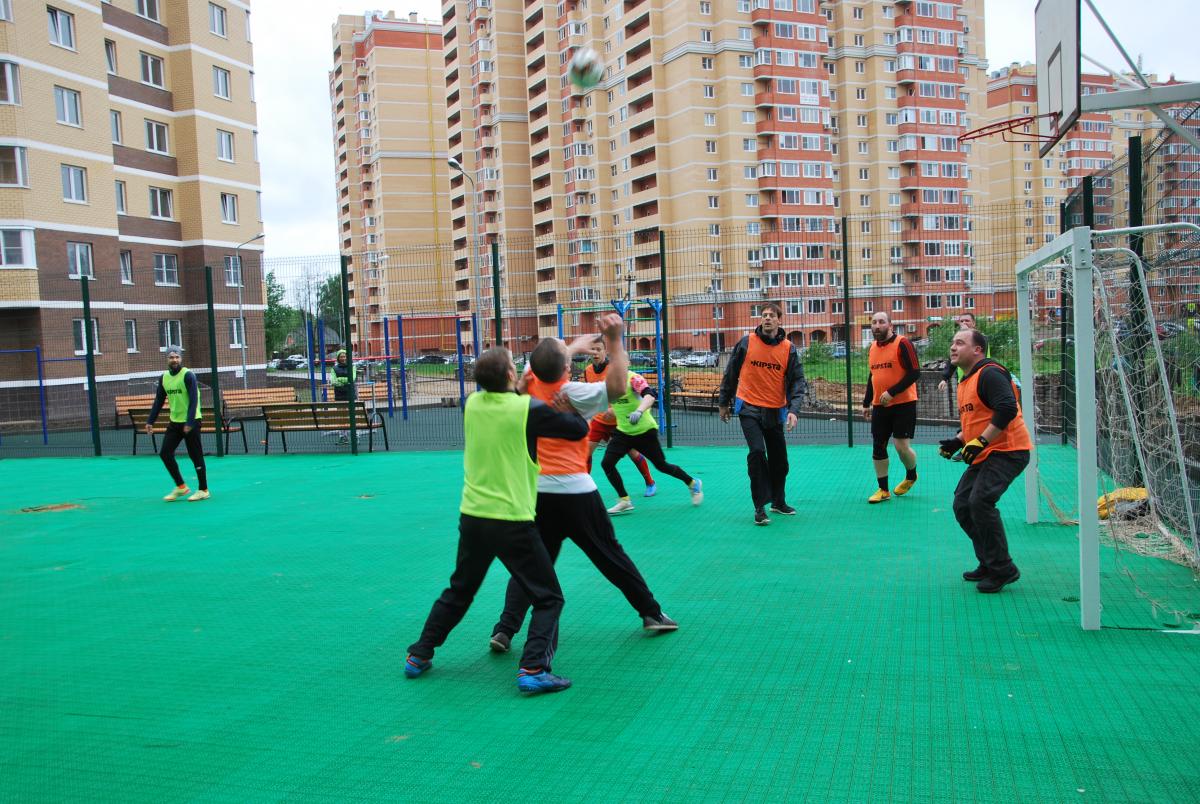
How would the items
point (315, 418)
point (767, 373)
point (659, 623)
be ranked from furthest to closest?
point (315, 418) < point (767, 373) < point (659, 623)

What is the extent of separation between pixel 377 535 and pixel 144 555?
6.39 feet

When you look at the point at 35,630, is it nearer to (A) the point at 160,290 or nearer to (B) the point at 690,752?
(B) the point at 690,752

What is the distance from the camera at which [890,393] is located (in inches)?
346

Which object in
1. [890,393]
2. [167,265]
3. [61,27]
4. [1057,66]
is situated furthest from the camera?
[167,265]

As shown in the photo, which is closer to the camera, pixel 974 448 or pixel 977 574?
pixel 974 448

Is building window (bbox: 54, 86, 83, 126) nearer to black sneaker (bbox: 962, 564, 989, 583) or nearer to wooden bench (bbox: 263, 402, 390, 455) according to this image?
wooden bench (bbox: 263, 402, 390, 455)

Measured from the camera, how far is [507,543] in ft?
14.4

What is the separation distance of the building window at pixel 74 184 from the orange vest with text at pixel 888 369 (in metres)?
30.0

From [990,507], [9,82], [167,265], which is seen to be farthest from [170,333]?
[990,507]

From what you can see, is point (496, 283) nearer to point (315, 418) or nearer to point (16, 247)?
point (315, 418)

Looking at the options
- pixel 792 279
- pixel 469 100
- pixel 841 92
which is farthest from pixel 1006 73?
pixel 792 279

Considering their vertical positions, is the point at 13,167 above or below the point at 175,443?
above

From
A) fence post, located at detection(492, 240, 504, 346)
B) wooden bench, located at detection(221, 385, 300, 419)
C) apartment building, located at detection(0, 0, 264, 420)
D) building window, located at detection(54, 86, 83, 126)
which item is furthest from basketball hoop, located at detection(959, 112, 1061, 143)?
building window, located at detection(54, 86, 83, 126)

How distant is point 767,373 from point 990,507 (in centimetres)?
300
